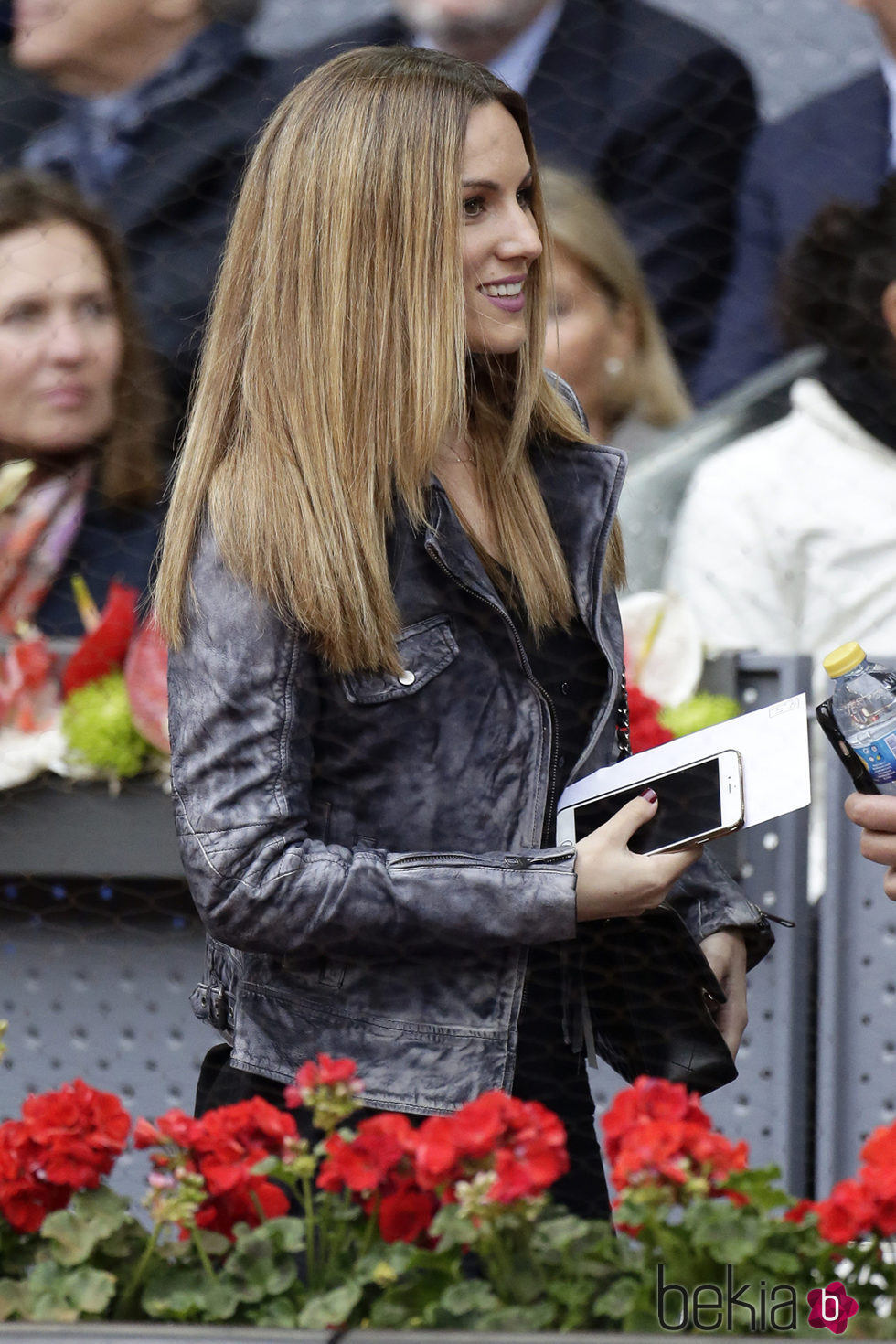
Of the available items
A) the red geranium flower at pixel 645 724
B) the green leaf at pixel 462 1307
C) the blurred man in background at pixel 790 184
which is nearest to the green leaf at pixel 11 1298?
the green leaf at pixel 462 1307

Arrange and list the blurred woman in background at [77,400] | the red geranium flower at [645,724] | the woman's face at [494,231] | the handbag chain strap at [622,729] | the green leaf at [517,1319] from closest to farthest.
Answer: the green leaf at [517,1319] → the woman's face at [494,231] → the handbag chain strap at [622,729] → the red geranium flower at [645,724] → the blurred woman in background at [77,400]

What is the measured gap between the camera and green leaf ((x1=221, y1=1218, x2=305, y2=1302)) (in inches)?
30.9

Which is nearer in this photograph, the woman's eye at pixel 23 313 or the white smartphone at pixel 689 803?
the white smartphone at pixel 689 803

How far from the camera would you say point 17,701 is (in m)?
1.62

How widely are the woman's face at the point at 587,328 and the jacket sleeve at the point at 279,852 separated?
1547 mm

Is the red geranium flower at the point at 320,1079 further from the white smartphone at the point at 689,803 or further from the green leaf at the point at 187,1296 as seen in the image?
the white smartphone at the point at 689,803

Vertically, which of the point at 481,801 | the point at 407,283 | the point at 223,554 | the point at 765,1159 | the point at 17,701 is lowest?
the point at 765,1159

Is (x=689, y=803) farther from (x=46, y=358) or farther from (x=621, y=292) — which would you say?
(x=621, y=292)

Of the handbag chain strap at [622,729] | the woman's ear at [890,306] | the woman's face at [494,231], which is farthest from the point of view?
the woman's ear at [890,306]

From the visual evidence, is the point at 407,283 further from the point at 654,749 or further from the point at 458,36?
the point at 458,36

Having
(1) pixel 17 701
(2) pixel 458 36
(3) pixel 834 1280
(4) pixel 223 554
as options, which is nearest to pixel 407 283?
(4) pixel 223 554

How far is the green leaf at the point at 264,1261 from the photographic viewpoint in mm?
785

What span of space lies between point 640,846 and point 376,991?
0.61 ft

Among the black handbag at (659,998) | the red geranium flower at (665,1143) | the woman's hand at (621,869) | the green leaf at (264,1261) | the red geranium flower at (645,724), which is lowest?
the red geranium flower at (645,724)
